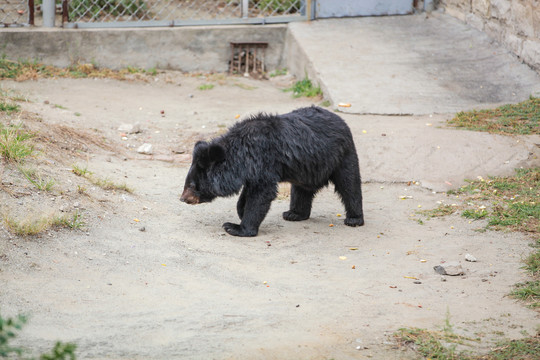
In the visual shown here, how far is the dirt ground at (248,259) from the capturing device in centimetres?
438

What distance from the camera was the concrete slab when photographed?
34.8 ft

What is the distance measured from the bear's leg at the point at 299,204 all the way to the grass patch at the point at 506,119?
133 inches

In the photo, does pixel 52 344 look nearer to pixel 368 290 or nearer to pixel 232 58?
pixel 368 290

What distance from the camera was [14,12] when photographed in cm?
1309

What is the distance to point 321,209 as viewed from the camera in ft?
25.8

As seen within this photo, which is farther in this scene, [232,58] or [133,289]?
[232,58]

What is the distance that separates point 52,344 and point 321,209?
4363 mm

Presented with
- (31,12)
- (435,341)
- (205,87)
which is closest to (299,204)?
(435,341)

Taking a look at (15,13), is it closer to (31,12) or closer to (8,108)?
(31,12)

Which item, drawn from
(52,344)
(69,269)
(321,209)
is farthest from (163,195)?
(52,344)

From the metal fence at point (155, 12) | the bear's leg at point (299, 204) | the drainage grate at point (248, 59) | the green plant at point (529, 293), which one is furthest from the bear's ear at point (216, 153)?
the metal fence at point (155, 12)

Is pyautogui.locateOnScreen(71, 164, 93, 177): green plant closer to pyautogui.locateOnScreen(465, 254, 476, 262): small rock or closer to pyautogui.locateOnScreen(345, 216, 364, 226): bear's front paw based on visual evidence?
pyautogui.locateOnScreen(345, 216, 364, 226): bear's front paw

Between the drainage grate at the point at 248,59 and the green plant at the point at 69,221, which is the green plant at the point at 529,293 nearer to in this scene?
the green plant at the point at 69,221

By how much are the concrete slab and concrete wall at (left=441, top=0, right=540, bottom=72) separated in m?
0.16
